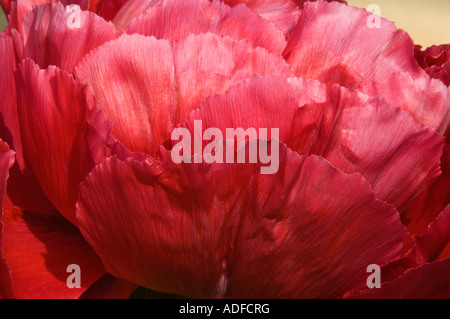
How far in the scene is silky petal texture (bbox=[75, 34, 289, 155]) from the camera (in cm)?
27

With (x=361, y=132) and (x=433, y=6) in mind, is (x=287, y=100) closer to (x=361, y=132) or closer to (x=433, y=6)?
(x=361, y=132)

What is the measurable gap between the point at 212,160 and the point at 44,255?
0.12m

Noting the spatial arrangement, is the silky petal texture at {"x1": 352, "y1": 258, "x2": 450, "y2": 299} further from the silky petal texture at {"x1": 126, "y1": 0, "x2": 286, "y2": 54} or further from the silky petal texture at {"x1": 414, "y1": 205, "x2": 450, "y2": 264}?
the silky petal texture at {"x1": 126, "y1": 0, "x2": 286, "y2": 54}

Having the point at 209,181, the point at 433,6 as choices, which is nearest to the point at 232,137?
the point at 209,181

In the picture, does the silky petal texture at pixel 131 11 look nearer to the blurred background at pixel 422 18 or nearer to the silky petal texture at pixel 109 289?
the silky petal texture at pixel 109 289

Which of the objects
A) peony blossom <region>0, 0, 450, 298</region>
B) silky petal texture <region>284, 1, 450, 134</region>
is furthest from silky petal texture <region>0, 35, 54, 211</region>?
silky petal texture <region>284, 1, 450, 134</region>

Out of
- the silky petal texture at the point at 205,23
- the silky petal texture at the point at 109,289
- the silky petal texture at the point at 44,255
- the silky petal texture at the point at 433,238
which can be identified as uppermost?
the silky petal texture at the point at 205,23

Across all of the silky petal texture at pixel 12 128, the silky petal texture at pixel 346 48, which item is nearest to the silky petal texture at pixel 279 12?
the silky petal texture at pixel 346 48

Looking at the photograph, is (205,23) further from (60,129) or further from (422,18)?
(422,18)

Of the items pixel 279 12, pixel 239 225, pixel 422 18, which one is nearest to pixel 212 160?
pixel 239 225

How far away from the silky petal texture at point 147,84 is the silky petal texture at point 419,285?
109 mm

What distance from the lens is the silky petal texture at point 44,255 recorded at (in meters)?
0.28

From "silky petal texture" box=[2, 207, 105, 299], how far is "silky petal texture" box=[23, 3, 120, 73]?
0.08m

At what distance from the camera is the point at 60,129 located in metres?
0.27
